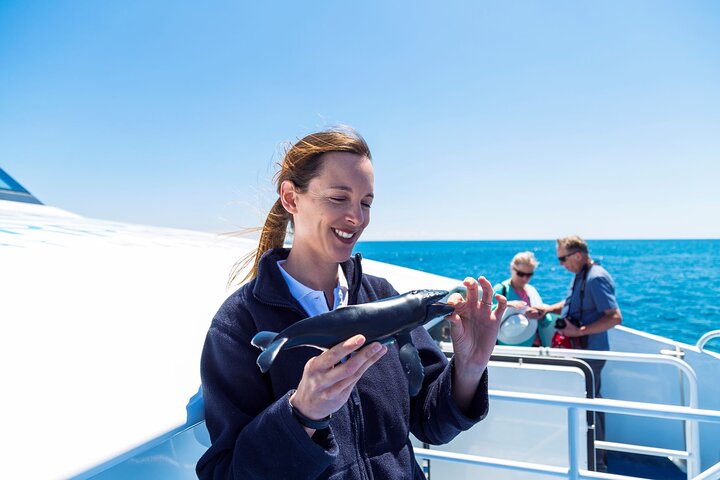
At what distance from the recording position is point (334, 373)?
905mm

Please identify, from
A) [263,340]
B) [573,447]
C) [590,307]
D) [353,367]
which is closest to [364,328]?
[353,367]

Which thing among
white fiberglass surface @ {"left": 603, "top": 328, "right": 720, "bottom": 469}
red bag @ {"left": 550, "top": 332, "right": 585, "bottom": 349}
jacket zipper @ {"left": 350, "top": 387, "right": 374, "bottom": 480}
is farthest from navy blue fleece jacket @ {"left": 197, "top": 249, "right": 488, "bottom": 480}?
white fiberglass surface @ {"left": 603, "top": 328, "right": 720, "bottom": 469}

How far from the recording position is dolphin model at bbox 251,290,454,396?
3.24 ft

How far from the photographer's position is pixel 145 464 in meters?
1.31

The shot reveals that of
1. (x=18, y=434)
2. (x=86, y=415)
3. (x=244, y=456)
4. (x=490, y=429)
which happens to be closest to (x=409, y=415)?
(x=244, y=456)

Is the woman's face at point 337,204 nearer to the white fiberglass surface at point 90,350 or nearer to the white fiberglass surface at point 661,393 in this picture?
the white fiberglass surface at point 90,350

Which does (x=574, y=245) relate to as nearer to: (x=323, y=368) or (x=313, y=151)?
(x=313, y=151)

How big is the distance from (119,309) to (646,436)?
530cm

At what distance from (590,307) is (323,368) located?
14.1 ft

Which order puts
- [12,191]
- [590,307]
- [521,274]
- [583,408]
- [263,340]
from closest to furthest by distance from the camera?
[263,340] → [583,408] → [590,307] → [521,274] → [12,191]

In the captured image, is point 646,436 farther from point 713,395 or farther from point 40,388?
point 40,388

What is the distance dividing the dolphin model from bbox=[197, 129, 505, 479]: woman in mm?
54

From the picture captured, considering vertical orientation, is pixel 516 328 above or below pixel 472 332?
below

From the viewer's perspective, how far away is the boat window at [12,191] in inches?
235
